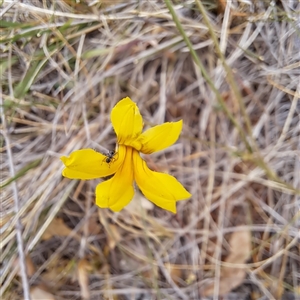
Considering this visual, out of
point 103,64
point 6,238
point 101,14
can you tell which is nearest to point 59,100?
point 103,64

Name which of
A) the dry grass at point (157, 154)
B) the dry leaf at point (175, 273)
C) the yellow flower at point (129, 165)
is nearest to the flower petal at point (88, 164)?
the yellow flower at point (129, 165)

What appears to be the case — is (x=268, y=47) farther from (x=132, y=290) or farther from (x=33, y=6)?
(x=132, y=290)

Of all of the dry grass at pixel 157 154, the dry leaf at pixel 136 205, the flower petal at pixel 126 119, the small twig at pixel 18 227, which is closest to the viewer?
the flower petal at pixel 126 119

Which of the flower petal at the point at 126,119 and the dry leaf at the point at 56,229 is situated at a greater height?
the flower petal at the point at 126,119

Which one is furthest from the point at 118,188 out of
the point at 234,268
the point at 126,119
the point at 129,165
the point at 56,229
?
the point at 234,268

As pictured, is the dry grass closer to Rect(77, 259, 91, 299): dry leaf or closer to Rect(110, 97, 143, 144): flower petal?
Rect(77, 259, 91, 299): dry leaf

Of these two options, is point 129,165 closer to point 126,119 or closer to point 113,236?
point 126,119

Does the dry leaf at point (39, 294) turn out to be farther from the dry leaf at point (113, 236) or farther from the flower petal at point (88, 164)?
the flower petal at point (88, 164)
